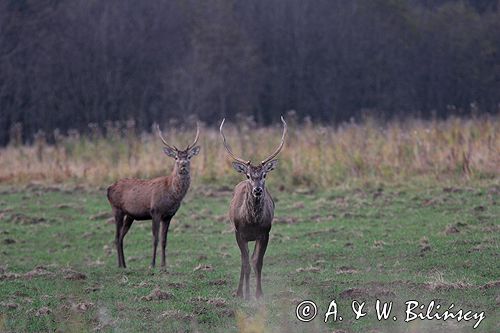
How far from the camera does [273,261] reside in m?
12.6

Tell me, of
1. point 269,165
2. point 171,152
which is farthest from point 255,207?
point 171,152

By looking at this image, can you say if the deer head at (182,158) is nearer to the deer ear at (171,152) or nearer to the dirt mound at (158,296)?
the deer ear at (171,152)

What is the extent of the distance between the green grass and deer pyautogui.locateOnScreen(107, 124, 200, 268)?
1.92 ft

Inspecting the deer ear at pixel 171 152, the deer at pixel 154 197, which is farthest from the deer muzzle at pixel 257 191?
the deer ear at pixel 171 152

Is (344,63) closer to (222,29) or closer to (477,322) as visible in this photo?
(222,29)

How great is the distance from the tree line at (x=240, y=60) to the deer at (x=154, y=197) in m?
18.9

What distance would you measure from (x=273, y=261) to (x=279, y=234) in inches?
87.3

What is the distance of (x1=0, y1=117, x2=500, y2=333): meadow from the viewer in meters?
9.25

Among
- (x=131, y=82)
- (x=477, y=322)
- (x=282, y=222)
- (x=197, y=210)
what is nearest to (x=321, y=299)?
(x=477, y=322)

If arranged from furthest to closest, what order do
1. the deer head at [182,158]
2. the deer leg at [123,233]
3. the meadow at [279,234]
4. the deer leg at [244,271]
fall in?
the deer head at [182,158]
the deer leg at [123,233]
the deer leg at [244,271]
the meadow at [279,234]

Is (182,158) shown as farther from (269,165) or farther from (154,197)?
(269,165)

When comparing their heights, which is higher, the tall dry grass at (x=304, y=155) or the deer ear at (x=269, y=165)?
the deer ear at (x=269, y=165)

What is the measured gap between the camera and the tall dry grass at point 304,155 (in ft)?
62.4

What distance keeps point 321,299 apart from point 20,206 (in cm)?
1069
